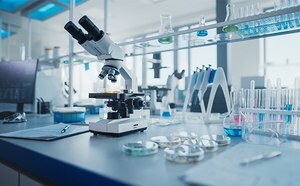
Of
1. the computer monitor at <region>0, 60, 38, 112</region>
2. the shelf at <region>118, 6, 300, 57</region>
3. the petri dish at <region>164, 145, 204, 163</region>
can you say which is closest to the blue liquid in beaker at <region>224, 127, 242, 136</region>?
the petri dish at <region>164, 145, 204, 163</region>

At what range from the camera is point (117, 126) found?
76 cm

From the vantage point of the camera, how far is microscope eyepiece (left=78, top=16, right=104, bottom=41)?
76 cm

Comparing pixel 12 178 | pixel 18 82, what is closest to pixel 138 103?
pixel 12 178

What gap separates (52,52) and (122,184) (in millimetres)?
2790

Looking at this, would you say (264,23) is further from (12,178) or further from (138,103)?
(12,178)

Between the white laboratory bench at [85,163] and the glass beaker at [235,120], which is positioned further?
the glass beaker at [235,120]

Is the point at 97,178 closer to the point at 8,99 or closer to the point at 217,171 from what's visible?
the point at 217,171

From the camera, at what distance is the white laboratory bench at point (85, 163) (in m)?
0.42

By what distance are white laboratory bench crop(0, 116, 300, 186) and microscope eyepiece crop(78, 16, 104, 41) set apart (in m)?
0.41

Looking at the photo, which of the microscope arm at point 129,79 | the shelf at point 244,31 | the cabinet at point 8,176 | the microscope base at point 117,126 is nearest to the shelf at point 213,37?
the shelf at point 244,31

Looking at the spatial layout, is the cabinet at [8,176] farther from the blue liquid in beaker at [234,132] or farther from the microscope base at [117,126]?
the blue liquid in beaker at [234,132]

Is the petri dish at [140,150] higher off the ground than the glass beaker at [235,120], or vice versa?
the glass beaker at [235,120]

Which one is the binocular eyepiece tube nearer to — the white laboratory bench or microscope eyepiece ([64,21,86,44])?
microscope eyepiece ([64,21,86,44])

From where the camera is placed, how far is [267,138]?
772mm
